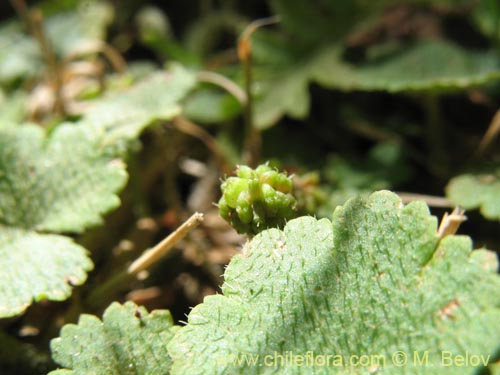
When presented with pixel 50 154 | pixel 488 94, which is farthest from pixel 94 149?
pixel 488 94

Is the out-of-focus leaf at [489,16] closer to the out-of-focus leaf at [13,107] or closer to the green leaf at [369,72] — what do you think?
the green leaf at [369,72]

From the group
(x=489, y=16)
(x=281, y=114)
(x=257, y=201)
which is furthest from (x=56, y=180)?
(x=489, y=16)

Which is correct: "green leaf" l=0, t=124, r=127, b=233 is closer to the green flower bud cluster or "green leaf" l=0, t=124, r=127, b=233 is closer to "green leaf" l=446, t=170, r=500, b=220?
the green flower bud cluster

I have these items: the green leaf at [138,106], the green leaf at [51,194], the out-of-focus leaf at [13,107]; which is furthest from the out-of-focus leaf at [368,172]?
the out-of-focus leaf at [13,107]

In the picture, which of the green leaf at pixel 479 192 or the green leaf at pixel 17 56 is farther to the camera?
the green leaf at pixel 17 56

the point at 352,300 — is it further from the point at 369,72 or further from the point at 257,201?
the point at 369,72
